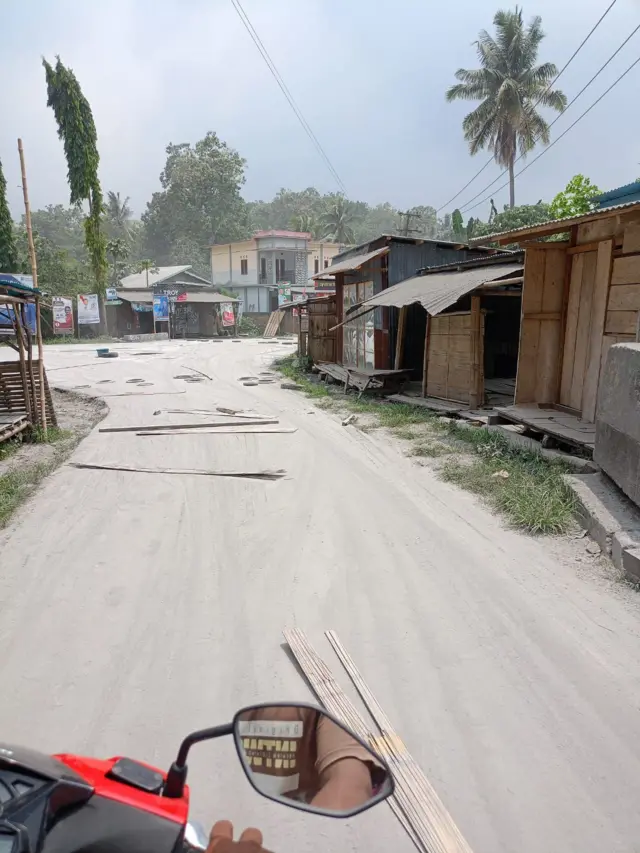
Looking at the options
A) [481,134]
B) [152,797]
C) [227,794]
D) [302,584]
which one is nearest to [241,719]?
[152,797]

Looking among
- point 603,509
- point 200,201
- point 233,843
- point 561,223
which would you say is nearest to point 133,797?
point 233,843

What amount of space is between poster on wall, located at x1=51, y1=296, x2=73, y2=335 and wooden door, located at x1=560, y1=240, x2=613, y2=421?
3630 centimetres

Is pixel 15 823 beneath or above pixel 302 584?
above

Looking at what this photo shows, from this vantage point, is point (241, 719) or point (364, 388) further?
point (364, 388)

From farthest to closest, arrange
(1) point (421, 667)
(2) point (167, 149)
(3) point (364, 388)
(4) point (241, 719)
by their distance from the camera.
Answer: (2) point (167, 149)
(3) point (364, 388)
(1) point (421, 667)
(4) point (241, 719)

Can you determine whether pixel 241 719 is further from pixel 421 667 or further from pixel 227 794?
pixel 421 667

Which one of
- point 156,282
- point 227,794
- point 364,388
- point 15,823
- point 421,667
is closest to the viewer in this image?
point 15,823

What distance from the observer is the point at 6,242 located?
34844 mm

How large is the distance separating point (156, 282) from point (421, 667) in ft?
152

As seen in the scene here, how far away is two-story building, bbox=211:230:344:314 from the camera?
48.3m

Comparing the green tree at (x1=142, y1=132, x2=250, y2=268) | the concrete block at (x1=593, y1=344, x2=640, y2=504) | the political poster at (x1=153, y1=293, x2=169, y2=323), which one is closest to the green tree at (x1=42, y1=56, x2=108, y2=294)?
the political poster at (x1=153, y1=293, x2=169, y2=323)

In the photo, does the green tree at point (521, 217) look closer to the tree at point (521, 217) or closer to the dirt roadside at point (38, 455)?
the tree at point (521, 217)

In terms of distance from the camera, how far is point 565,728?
9.13 feet

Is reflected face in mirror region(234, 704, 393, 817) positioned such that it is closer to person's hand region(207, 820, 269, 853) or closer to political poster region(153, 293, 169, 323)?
person's hand region(207, 820, 269, 853)
